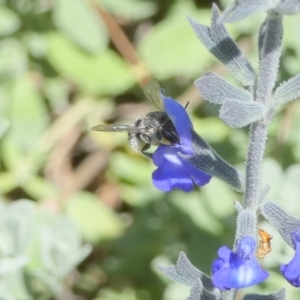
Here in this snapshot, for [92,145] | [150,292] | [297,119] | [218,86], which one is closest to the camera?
[218,86]

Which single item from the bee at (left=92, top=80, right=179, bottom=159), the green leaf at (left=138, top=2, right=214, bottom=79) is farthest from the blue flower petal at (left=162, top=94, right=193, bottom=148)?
the green leaf at (left=138, top=2, right=214, bottom=79)

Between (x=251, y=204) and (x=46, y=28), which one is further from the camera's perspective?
(x=46, y=28)

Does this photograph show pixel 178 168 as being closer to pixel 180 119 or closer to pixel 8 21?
pixel 180 119

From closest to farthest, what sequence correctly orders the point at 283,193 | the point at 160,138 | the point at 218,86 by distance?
the point at 218,86 < the point at 160,138 < the point at 283,193

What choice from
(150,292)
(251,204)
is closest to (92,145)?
(150,292)

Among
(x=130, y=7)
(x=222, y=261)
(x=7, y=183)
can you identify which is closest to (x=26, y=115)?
(x=7, y=183)

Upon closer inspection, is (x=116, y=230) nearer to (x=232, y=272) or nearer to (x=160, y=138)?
(x=160, y=138)

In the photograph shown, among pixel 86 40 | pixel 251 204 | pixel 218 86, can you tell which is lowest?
pixel 251 204
